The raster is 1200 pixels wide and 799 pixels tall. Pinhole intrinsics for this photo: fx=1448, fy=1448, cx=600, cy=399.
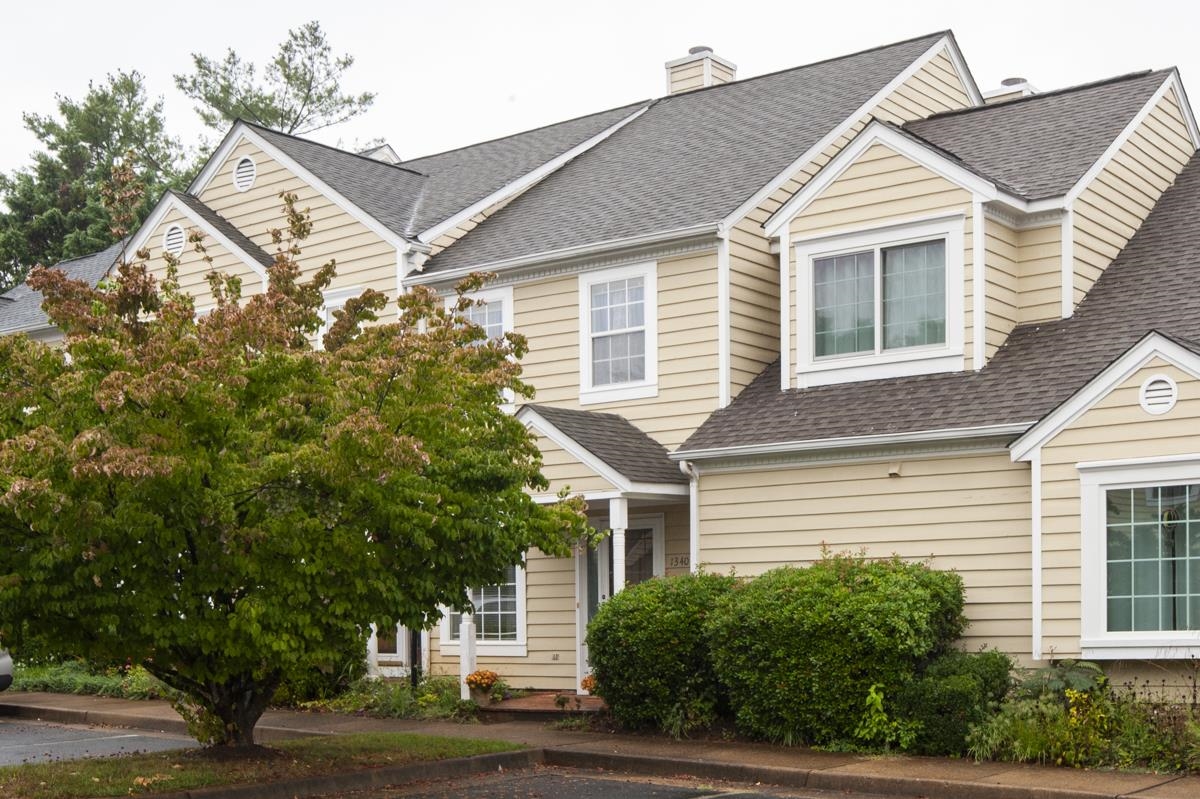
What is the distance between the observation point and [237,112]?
157ft

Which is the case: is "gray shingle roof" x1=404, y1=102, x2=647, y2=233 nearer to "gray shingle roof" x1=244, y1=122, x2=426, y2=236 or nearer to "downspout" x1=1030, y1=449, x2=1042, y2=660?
"gray shingle roof" x1=244, y1=122, x2=426, y2=236

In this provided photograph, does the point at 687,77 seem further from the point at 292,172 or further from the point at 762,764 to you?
the point at 762,764

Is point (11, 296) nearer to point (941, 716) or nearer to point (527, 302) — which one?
point (527, 302)

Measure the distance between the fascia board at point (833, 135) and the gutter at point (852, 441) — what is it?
3.07 metres

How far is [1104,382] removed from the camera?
1359 centimetres

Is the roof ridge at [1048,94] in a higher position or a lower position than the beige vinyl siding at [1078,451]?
higher

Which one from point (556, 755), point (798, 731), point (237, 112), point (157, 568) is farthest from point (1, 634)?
point (237, 112)

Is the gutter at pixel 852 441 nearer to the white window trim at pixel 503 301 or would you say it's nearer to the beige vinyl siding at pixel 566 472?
the beige vinyl siding at pixel 566 472

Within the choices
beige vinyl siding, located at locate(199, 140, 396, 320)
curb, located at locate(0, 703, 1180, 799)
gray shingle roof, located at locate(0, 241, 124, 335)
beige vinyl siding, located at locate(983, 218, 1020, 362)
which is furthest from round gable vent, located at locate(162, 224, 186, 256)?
beige vinyl siding, located at locate(983, 218, 1020, 362)

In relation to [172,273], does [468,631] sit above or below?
below

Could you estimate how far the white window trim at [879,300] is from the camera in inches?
641

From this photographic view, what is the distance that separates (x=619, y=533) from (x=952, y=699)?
16.4ft

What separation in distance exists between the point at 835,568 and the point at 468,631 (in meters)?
5.64

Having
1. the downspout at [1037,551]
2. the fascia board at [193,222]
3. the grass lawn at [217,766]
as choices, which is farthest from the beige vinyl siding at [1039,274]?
the fascia board at [193,222]
